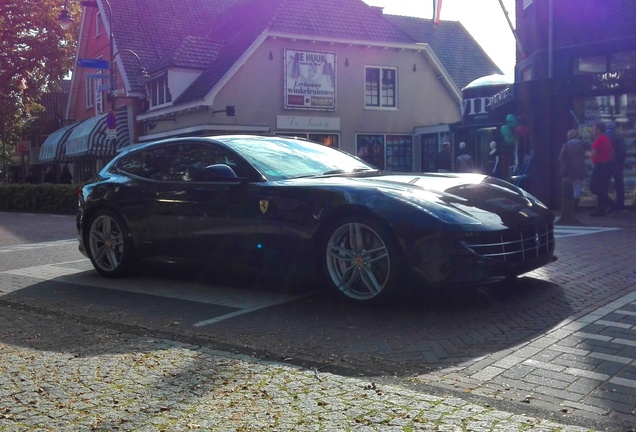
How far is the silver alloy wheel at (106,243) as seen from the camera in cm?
795

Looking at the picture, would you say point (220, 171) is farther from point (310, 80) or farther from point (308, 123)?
point (310, 80)

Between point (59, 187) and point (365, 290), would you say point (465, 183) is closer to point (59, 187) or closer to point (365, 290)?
point (365, 290)

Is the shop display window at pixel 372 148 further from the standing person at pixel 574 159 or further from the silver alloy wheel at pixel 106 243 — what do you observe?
the silver alloy wheel at pixel 106 243

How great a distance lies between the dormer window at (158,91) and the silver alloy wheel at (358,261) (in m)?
24.7

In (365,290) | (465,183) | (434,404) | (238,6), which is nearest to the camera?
(434,404)

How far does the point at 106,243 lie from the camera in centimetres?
806

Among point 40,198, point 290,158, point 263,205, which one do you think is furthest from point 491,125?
point 263,205

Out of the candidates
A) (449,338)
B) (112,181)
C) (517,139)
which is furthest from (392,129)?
(449,338)

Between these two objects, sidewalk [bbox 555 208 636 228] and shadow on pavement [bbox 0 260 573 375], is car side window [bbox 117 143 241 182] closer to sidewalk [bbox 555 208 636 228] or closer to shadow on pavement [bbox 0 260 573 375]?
shadow on pavement [bbox 0 260 573 375]

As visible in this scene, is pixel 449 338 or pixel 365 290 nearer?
pixel 449 338

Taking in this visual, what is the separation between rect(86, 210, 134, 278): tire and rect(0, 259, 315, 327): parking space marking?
5.3 inches

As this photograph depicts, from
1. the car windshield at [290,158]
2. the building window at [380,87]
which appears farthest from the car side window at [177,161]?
the building window at [380,87]

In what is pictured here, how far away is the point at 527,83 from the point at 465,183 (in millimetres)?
11706

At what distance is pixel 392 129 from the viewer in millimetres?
31766
